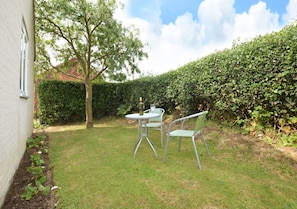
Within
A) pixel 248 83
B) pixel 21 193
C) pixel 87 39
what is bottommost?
pixel 21 193

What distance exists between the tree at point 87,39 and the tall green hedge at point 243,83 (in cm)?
166

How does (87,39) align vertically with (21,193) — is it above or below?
above

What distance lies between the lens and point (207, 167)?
2.97 metres

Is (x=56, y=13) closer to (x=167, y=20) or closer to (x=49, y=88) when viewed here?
(x=49, y=88)

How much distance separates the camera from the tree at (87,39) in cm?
659

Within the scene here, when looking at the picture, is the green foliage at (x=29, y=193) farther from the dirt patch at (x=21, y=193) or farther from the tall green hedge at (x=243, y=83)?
the tall green hedge at (x=243, y=83)

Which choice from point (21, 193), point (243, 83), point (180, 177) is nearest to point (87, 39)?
point (243, 83)

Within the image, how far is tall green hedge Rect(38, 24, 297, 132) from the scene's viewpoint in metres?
3.25

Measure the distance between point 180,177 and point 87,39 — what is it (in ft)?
22.3

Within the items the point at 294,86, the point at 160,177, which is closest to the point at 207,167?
the point at 160,177

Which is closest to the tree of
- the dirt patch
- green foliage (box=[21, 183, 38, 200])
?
the dirt patch

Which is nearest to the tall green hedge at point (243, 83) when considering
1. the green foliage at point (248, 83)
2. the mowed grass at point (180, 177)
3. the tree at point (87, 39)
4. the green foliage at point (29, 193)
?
the green foliage at point (248, 83)

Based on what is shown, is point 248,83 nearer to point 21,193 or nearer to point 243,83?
point 243,83

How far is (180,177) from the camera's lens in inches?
104
